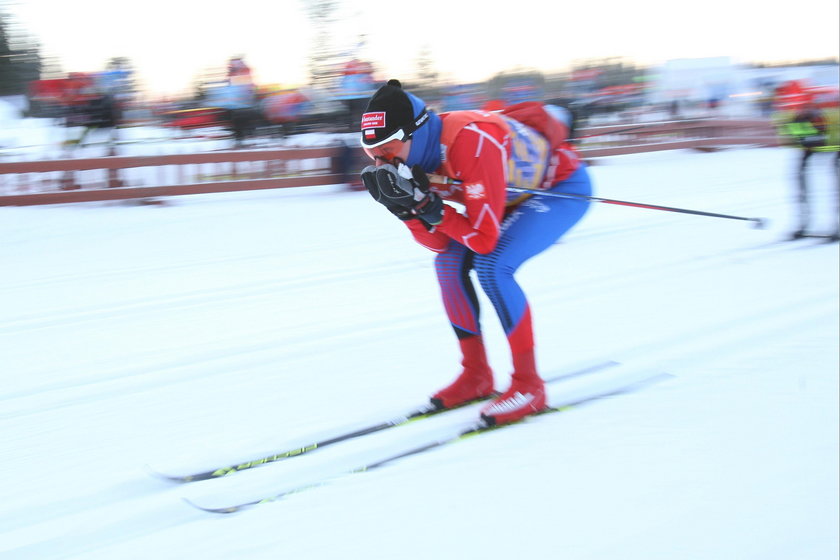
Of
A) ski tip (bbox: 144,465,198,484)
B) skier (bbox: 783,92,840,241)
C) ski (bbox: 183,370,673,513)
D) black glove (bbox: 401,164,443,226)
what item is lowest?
ski (bbox: 183,370,673,513)

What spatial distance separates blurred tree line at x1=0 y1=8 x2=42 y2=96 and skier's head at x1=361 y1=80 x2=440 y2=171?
12937 millimetres

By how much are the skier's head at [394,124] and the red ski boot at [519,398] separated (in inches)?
38.5

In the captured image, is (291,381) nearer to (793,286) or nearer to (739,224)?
(793,286)

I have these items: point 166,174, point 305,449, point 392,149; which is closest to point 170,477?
point 305,449

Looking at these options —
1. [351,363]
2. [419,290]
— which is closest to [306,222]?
[419,290]

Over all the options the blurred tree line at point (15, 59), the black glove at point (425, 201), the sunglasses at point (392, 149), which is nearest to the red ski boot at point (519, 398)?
the black glove at point (425, 201)

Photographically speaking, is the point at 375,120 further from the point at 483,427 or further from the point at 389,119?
the point at 483,427

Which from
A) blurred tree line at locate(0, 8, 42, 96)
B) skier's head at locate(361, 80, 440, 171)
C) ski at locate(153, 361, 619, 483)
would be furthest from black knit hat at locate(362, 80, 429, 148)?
blurred tree line at locate(0, 8, 42, 96)

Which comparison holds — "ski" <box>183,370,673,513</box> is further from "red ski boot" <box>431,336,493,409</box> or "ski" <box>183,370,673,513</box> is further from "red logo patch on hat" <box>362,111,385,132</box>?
"red logo patch on hat" <box>362,111,385,132</box>

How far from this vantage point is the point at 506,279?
9.63 ft

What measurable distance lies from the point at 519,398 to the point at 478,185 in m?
0.93

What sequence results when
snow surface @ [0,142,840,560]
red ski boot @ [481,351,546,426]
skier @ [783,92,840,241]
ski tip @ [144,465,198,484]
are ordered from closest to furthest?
snow surface @ [0,142,840,560] < ski tip @ [144,465,198,484] < red ski boot @ [481,351,546,426] < skier @ [783,92,840,241]

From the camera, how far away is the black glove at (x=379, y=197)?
264cm

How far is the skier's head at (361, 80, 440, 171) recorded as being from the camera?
105 inches
